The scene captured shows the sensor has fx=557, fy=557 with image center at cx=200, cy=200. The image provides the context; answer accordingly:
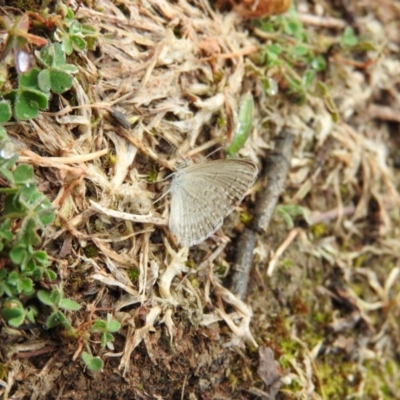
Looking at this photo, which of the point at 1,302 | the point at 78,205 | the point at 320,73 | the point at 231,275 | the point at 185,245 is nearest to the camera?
the point at 1,302

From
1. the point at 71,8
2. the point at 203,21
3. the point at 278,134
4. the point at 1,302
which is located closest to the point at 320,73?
the point at 278,134

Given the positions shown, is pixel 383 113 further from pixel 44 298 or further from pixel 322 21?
pixel 44 298

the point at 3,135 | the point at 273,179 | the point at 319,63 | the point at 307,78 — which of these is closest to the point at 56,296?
the point at 3,135

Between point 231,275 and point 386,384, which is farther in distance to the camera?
point 386,384

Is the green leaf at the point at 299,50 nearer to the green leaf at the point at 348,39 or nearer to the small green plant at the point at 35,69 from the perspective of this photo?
the green leaf at the point at 348,39

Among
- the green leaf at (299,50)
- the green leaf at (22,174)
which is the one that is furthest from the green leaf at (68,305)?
the green leaf at (299,50)

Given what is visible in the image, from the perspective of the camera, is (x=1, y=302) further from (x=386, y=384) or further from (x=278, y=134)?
(x=386, y=384)
